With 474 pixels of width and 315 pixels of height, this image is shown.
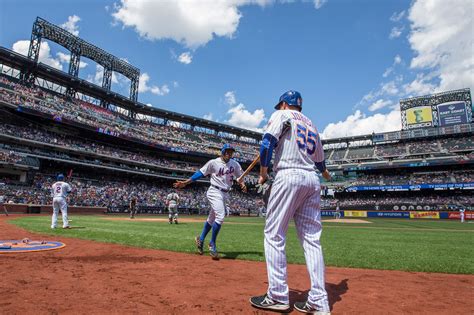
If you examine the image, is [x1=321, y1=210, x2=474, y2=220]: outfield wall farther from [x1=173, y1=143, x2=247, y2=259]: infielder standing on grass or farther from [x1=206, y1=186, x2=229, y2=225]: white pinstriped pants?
[x1=206, y1=186, x2=229, y2=225]: white pinstriped pants

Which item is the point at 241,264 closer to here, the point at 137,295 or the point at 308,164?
the point at 137,295

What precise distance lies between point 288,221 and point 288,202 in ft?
0.72

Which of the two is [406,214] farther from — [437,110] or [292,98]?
[292,98]

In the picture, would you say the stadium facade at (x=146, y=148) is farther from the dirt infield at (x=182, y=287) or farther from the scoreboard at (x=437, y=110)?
the dirt infield at (x=182, y=287)

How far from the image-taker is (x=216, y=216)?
20.7 feet

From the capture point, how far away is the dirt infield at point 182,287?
116 inches

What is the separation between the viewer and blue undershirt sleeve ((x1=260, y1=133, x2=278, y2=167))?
10.5ft

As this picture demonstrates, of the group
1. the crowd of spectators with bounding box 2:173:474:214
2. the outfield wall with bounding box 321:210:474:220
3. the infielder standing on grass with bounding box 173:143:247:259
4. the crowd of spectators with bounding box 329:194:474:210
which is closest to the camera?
the infielder standing on grass with bounding box 173:143:247:259

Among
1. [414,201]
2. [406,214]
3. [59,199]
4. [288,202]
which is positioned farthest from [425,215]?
[288,202]

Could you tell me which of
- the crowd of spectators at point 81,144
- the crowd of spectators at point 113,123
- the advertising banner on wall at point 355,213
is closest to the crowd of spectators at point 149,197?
the crowd of spectators at point 81,144

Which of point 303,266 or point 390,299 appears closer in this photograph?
point 390,299

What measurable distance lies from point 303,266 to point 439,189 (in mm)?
52693

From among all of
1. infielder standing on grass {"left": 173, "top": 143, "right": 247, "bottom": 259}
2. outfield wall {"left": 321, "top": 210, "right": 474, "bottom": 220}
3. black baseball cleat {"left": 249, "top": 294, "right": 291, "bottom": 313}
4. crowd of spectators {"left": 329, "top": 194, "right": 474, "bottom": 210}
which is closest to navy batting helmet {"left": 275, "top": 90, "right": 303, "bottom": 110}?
black baseball cleat {"left": 249, "top": 294, "right": 291, "bottom": 313}

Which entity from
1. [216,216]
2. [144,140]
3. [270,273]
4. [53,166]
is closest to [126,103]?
[144,140]
